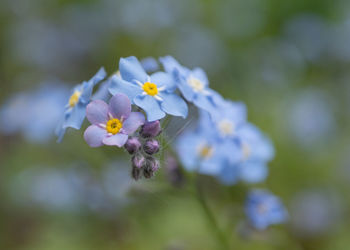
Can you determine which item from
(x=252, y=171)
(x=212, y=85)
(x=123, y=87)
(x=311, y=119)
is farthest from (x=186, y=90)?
(x=311, y=119)

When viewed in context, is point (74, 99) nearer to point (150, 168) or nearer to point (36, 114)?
point (150, 168)

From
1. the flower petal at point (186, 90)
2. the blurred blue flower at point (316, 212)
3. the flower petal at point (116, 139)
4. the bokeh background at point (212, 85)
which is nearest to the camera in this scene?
the flower petal at point (116, 139)

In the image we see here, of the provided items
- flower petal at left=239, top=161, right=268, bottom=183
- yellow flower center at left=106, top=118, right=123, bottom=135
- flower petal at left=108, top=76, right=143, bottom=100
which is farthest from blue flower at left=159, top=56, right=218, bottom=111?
flower petal at left=239, top=161, right=268, bottom=183

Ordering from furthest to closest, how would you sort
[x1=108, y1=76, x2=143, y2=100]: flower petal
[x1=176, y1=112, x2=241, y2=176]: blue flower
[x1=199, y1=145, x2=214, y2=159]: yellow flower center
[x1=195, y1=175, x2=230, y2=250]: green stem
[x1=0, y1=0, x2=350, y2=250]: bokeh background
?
[x1=0, y1=0, x2=350, y2=250]: bokeh background, [x1=199, y1=145, x2=214, y2=159]: yellow flower center, [x1=176, y1=112, x2=241, y2=176]: blue flower, [x1=195, y1=175, x2=230, y2=250]: green stem, [x1=108, y1=76, x2=143, y2=100]: flower petal

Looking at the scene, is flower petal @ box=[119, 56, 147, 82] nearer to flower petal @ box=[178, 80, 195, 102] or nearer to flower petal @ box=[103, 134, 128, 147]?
flower petal @ box=[178, 80, 195, 102]

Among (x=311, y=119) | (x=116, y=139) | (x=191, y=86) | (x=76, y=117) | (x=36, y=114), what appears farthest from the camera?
(x=311, y=119)

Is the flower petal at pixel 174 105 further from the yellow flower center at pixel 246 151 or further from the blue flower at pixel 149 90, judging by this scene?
the yellow flower center at pixel 246 151

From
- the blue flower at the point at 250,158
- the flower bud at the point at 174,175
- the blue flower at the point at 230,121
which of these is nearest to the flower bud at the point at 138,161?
the flower bud at the point at 174,175
